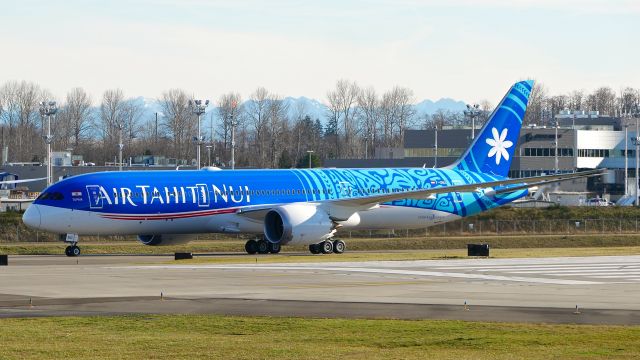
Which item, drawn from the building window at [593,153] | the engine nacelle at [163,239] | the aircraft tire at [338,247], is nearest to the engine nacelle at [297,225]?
the aircraft tire at [338,247]

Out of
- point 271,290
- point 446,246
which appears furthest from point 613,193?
point 271,290

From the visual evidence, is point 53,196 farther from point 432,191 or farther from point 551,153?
point 551,153

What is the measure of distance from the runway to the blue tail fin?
17.4 meters

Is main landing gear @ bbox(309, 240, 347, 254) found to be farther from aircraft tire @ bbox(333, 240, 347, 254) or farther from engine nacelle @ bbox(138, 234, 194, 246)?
engine nacelle @ bbox(138, 234, 194, 246)

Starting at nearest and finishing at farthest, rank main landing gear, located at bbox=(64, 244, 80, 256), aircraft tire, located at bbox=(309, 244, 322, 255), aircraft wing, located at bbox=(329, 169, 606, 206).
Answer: main landing gear, located at bbox=(64, 244, 80, 256) → aircraft wing, located at bbox=(329, 169, 606, 206) → aircraft tire, located at bbox=(309, 244, 322, 255)

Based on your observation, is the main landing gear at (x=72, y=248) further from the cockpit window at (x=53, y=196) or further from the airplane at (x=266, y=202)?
the cockpit window at (x=53, y=196)

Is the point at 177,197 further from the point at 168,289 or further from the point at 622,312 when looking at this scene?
the point at 622,312

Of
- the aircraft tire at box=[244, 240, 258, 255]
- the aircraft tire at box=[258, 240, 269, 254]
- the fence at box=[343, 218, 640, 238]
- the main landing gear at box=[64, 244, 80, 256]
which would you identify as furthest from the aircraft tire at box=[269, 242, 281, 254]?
the fence at box=[343, 218, 640, 238]

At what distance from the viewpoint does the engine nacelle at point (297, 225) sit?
52.7 meters

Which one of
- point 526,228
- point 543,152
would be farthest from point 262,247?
point 543,152

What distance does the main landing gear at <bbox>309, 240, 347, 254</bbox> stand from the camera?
180ft

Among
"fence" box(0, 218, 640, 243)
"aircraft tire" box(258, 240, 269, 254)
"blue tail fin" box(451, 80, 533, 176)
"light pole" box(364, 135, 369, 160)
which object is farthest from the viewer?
"light pole" box(364, 135, 369, 160)

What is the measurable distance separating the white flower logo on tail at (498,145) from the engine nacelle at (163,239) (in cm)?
1773

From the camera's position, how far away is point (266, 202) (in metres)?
55.6
